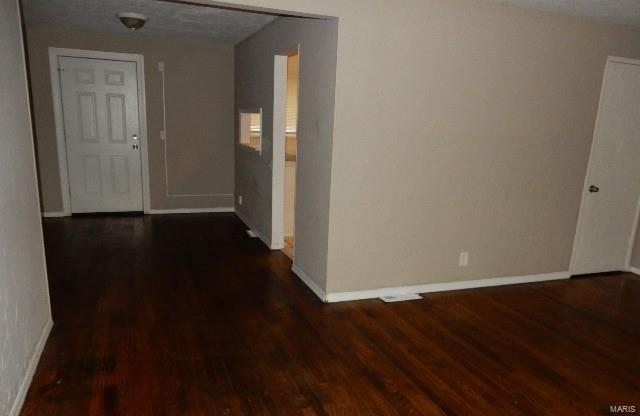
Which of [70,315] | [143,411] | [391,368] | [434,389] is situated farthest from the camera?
[70,315]

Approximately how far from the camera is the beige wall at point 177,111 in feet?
18.0

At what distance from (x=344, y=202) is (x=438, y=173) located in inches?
32.8

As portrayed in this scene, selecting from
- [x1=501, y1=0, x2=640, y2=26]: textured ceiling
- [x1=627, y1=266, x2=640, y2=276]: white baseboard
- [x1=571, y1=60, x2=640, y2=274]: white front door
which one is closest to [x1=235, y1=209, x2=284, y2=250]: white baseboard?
[x1=571, y1=60, x2=640, y2=274]: white front door

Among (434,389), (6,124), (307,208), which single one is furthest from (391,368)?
(6,124)

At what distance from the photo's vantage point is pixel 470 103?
3.49 meters

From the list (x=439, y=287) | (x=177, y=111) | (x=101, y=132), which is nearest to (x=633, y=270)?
(x=439, y=287)

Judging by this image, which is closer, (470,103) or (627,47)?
(470,103)

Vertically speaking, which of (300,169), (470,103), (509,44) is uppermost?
(509,44)

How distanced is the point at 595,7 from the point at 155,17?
4040mm

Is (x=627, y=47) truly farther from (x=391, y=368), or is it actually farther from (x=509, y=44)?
(x=391, y=368)

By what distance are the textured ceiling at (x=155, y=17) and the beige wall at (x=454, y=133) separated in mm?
1704

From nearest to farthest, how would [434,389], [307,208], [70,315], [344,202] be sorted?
[434,389] → [70,315] → [344,202] → [307,208]

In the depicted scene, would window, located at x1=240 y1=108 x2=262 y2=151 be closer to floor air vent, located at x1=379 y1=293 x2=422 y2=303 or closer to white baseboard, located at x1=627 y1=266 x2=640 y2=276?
floor air vent, located at x1=379 y1=293 x2=422 y2=303

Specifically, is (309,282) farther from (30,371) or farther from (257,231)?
(30,371)
